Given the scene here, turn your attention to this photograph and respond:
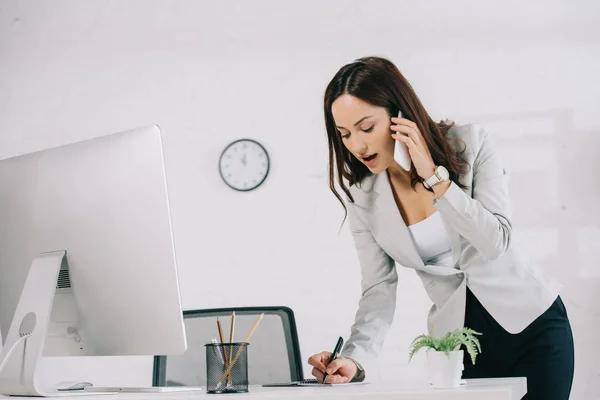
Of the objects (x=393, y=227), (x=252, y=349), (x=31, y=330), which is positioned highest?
(x=393, y=227)

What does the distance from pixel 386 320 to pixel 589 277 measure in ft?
5.78

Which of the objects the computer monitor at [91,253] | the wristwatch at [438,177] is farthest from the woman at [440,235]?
the computer monitor at [91,253]

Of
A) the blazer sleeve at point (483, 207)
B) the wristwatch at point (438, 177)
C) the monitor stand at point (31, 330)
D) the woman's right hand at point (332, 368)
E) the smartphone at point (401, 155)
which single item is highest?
the smartphone at point (401, 155)

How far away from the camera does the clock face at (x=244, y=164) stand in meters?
3.65

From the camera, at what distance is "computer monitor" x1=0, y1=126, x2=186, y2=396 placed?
129cm

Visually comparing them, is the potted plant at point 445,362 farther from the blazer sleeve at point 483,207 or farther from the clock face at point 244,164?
the clock face at point 244,164

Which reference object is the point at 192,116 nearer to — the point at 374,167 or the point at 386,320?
Result: the point at 374,167

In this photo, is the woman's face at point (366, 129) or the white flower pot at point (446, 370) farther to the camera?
the woman's face at point (366, 129)

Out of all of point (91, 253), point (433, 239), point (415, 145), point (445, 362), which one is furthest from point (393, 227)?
point (91, 253)

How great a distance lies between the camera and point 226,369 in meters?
1.32

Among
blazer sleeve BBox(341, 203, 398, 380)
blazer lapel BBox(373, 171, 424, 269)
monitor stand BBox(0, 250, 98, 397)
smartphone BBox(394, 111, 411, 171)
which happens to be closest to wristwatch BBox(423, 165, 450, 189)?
smartphone BBox(394, 111, 411, 171)

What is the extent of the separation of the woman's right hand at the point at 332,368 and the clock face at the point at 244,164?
2145 millimetres

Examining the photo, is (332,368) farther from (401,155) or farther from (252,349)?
(252,349)

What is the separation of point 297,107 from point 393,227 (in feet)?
5.89
